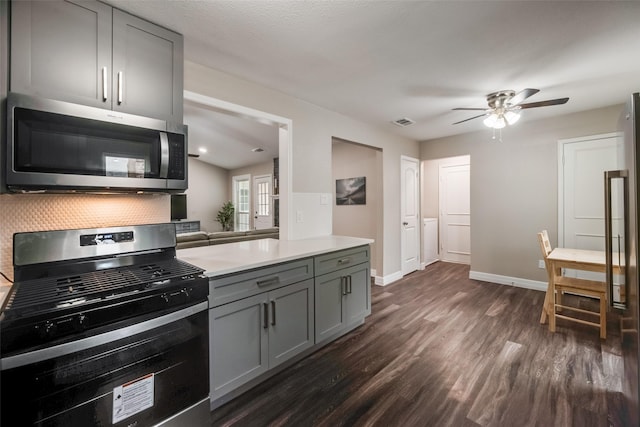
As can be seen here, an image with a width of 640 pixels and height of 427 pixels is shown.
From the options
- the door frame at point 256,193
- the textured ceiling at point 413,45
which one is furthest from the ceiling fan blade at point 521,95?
the door frame at point 256,193

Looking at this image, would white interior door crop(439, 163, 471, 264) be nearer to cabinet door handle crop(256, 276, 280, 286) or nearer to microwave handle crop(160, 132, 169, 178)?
cabinet door handle crop(256, 276, 280, 286)

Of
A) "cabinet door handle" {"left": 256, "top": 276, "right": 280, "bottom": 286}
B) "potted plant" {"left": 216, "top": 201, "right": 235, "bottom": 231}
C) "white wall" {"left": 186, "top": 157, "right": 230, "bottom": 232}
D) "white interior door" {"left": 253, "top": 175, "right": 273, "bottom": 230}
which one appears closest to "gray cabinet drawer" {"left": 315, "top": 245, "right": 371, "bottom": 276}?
"cabinet door handle" {"left": 256, "top": 276, "right": 280, "bottom": 286}

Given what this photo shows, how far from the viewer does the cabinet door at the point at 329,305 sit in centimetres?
221

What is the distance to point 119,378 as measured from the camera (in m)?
1.14

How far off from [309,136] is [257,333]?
209cm

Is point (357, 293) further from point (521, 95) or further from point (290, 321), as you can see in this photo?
point (521, 95)

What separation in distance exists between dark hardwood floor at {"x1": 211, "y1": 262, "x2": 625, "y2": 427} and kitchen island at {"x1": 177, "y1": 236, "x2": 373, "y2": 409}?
0.59 ft

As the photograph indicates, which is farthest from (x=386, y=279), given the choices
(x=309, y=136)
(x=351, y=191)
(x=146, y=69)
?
(x=146, y=69)

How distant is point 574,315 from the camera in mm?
3016

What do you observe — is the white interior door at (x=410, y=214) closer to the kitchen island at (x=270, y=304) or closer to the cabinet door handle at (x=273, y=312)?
the kitchen island at (x=270, y=304)

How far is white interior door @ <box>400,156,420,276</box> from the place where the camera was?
15.1 ft

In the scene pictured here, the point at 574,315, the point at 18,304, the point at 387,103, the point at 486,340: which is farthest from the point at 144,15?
the point at 574,315

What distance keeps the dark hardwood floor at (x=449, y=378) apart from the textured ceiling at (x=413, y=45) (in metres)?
2.42

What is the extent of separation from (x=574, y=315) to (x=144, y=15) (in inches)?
189
